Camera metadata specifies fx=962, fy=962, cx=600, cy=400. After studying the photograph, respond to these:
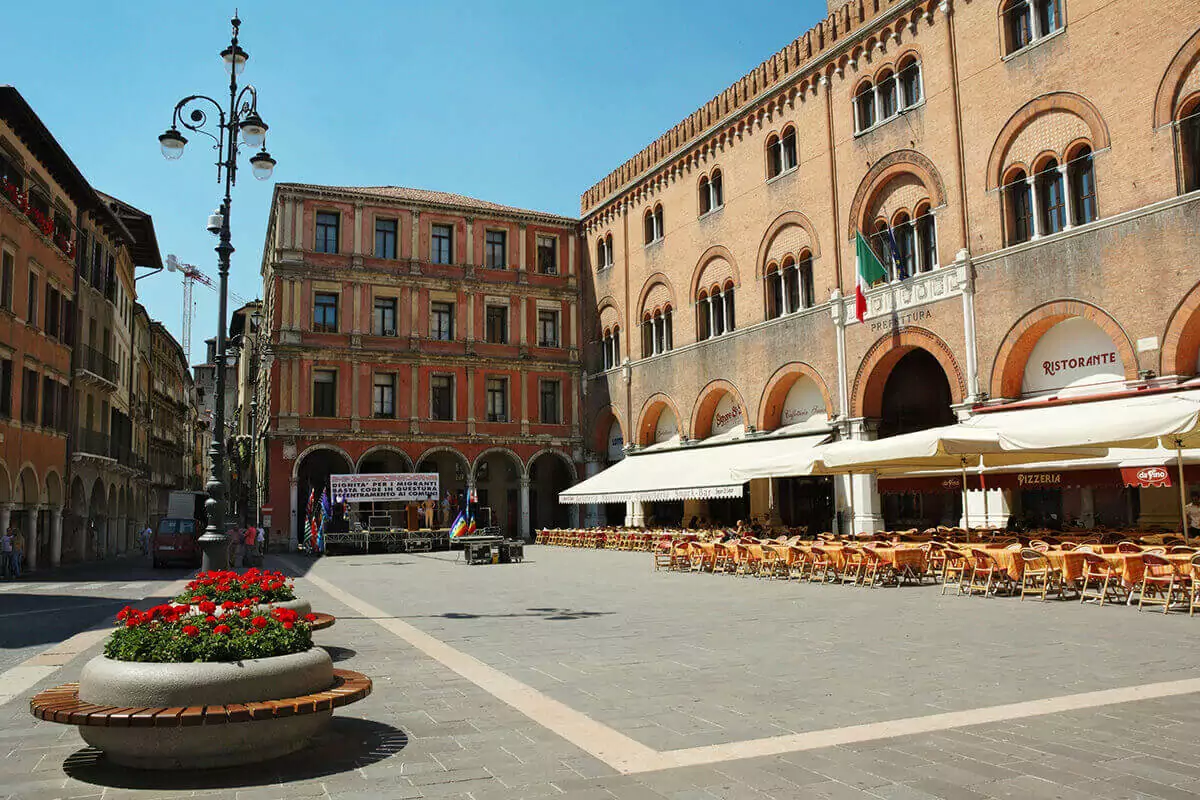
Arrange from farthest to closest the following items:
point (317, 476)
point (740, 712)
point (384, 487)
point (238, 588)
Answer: point (317, 476) < point (384, 487) < point (238, 588) < point (740, 712)

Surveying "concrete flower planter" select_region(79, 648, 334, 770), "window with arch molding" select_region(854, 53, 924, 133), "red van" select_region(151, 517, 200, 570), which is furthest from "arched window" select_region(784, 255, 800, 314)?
"concrete flower planter" select_region(79, 648, 334, 770)

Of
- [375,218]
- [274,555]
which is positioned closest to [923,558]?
[274,555]

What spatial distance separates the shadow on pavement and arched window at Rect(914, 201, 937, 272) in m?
21.1

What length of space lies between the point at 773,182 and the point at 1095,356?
12.0 metres

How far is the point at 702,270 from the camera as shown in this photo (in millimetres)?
32750

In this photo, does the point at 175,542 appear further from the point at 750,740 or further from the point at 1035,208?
the point at 750,740

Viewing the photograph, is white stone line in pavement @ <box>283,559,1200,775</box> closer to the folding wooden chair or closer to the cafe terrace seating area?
the cafe terrace seating area

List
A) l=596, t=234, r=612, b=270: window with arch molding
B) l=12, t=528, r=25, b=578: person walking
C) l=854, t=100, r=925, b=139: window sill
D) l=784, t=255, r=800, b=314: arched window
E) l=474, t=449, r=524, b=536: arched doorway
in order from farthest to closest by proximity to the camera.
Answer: l=474, t=449, r=524, b=536: arched doorway < l=596, t=234, r=612, b=270: window with arch molding < l=784, t=255, r=800, b=314: arched window < l=854, t=100, r=925, b=139: window sill < l=12, t=528, r=25, b=578: person walking

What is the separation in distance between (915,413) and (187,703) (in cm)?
2459

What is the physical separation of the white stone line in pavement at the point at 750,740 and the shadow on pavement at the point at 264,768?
111 centimetres

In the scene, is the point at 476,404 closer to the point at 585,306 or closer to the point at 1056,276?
the point at 585,306

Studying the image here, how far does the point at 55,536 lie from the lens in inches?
1057

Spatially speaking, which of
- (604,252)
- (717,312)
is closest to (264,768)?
(717,312)

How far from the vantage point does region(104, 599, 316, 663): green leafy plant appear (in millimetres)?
5336
